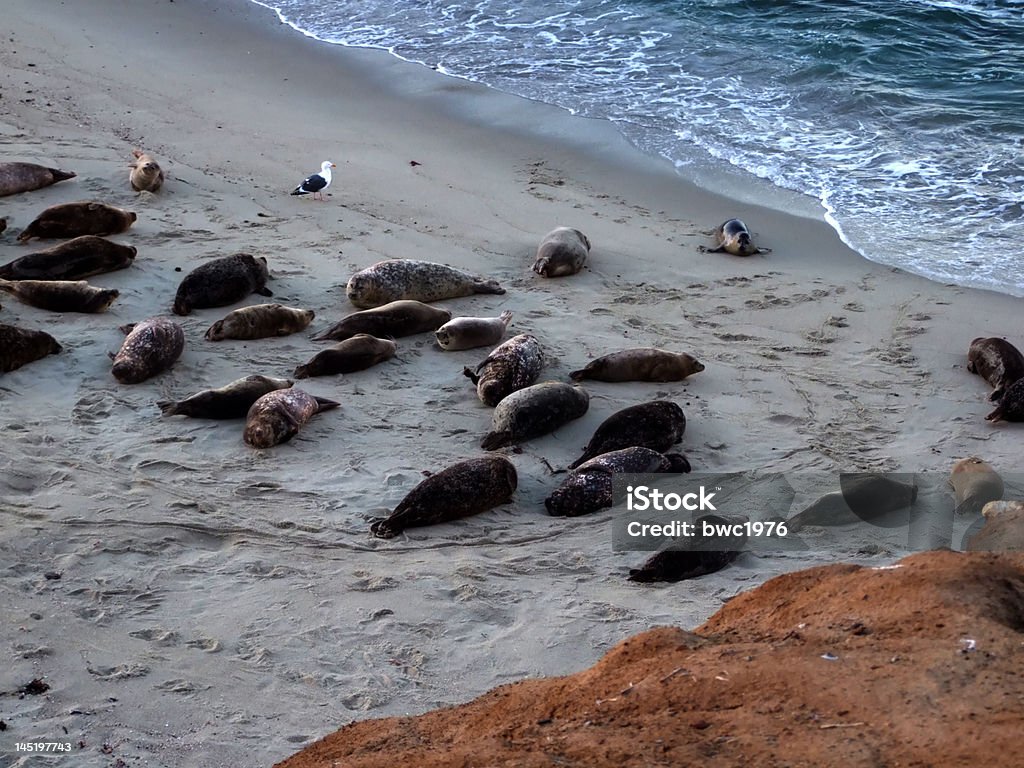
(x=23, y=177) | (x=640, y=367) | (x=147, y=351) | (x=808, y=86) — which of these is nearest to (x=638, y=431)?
(x=640, y=367)

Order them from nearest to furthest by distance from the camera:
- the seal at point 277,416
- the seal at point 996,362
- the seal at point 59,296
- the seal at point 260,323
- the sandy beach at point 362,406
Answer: the sandy beach at point 362,406
the seal at point 277,416
the seal at point 996,362
the seal at point 260,323
the seal at point 59,296

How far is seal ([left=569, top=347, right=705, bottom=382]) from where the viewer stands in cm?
709

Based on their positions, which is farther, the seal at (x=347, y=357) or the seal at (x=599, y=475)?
the seal at (x=347, y=357)

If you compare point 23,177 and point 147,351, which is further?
point 23,177

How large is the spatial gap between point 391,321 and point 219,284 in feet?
4.30

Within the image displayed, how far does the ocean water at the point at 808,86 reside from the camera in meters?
9.67

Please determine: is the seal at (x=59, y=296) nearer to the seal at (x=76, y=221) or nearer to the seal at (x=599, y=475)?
the seal at (x=76, y=221)

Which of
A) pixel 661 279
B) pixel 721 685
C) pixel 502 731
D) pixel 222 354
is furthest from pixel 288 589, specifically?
pixel 661 279

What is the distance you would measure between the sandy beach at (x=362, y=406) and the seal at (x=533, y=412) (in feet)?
0.33

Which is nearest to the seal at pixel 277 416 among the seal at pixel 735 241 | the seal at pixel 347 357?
the seal at pixel 347 357

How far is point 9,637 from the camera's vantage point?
431 cm

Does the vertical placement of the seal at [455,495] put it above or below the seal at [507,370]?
below

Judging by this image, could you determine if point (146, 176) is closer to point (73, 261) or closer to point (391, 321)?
point (73, 261)

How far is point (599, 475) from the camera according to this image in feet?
18.9
